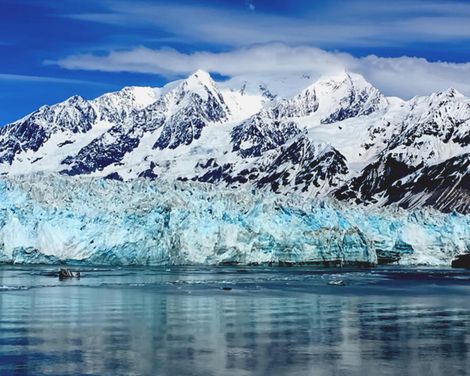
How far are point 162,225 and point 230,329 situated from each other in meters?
53.6

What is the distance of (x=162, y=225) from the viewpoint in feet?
296

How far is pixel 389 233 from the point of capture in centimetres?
11488

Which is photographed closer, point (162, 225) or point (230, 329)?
point (230, 329)

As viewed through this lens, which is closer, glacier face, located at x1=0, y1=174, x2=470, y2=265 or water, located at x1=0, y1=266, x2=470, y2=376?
water, located at x1=0, y1=266, x2=470, y2=376

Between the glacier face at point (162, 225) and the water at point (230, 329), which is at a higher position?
the glacier face at point (162, 225)

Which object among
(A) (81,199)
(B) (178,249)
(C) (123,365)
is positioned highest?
(A) (81,199)

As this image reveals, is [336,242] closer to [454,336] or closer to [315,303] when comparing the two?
[315,303]

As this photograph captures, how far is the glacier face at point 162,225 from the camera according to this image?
89875mm

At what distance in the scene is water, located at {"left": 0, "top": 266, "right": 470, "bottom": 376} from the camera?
27.8 meters

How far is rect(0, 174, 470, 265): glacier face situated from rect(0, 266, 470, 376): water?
24449 millimetres

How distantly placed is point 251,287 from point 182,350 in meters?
33.0

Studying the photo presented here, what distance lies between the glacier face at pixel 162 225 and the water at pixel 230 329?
24.4 m

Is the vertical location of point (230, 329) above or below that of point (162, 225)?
below

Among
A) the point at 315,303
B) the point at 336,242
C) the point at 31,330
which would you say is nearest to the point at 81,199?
the point at 336,242
